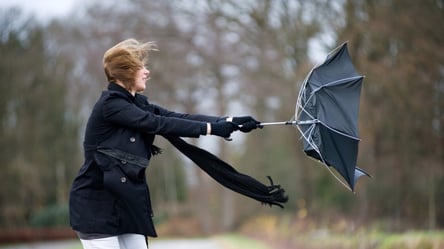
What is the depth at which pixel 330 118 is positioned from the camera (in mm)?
5324

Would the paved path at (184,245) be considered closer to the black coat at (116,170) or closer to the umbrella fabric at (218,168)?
the umbrella fabric at (218,168)

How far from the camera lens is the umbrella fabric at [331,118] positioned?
207 inches

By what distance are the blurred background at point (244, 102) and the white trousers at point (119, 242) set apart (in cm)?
765

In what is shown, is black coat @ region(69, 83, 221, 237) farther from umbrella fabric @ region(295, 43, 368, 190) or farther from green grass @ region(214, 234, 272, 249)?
green grass @ region(214, 234, 272, 249)

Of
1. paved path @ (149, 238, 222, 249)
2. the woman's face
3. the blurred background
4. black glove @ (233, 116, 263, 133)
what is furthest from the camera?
paved path @ (149, 238, 222, 249)

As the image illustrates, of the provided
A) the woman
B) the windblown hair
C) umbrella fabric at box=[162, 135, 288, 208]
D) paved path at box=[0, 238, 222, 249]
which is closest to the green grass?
paved path at box=[0, 238, 222, 249]

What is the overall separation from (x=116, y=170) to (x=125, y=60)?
696mm

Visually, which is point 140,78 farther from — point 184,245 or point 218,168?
point 184,245

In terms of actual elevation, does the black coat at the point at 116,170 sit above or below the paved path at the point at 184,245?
above

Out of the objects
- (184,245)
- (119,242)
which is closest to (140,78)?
(119,242)

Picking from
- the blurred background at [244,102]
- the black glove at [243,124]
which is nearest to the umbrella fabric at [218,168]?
the black glove at [243,124]

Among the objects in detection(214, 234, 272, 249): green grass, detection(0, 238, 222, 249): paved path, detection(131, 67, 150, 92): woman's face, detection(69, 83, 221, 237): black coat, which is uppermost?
detection(131, 67, 150, 92): woman's face

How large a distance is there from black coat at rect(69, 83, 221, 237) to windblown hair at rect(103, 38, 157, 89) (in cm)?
11

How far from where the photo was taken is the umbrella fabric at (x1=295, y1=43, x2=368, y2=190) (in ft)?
17.2
